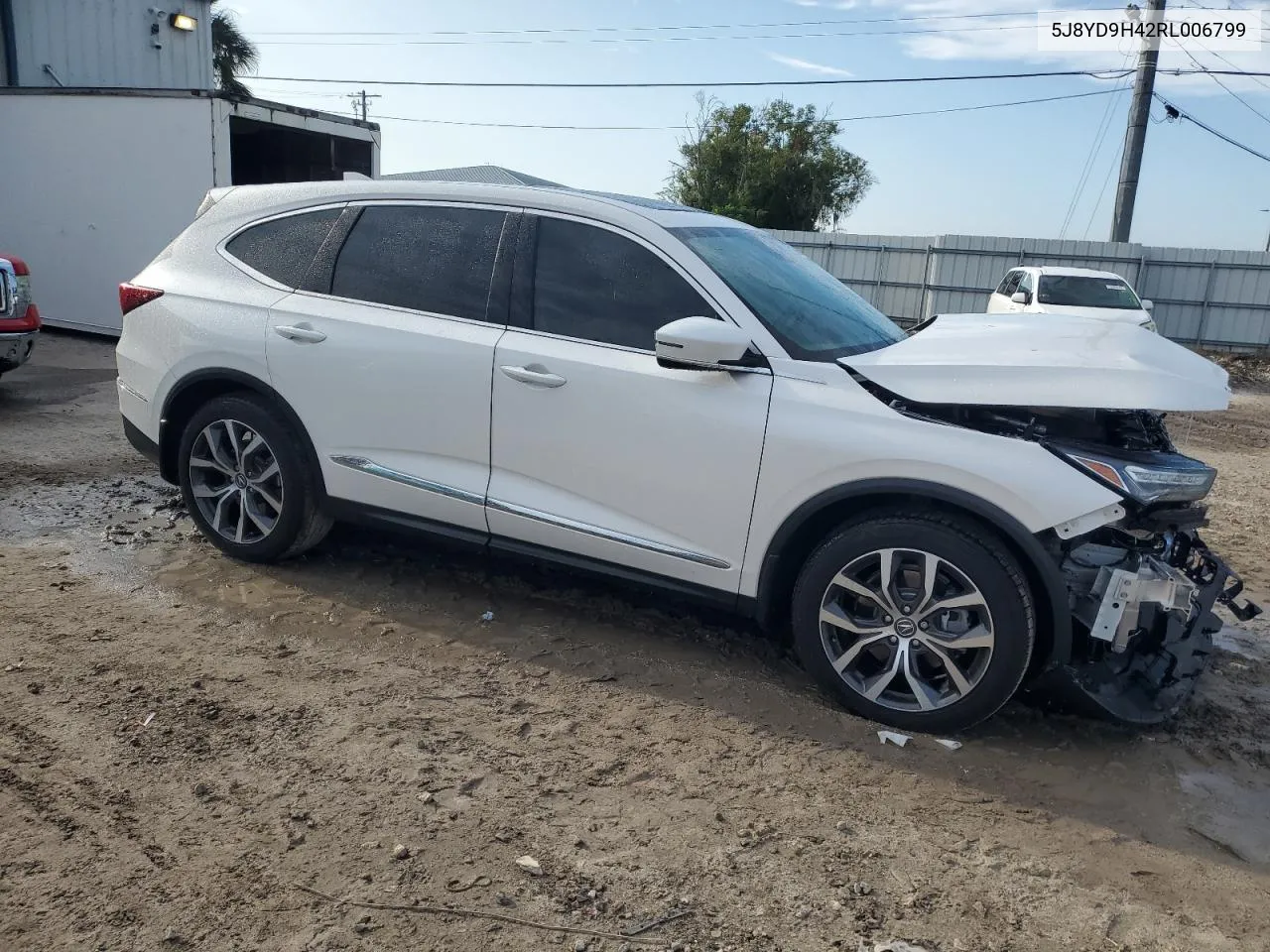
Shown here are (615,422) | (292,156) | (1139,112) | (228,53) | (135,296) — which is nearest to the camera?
(615,422)

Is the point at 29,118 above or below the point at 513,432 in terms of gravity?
above

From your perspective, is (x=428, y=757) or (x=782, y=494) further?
(x=782, y=494)

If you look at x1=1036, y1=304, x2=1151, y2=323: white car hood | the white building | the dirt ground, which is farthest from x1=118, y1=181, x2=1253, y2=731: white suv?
x1=1036, y1=304, x2=1151, y2=323: white car hood

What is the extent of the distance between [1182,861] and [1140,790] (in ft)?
1.27

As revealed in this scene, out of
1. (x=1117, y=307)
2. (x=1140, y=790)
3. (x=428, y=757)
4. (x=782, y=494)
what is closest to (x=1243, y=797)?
(x=1140, y=790)

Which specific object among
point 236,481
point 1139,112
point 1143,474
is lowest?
point 236,481

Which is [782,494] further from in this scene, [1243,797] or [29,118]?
[29,118]

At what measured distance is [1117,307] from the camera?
14.8m

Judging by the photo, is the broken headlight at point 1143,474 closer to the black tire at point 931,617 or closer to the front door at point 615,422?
the black tire at point 931,617

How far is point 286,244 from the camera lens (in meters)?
4.64

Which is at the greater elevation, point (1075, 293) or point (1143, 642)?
point (1075, 293)

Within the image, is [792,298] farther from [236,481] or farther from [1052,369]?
[236,481]

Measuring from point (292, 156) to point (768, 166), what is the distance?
1042 inches

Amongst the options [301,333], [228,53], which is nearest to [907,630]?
[301,333]
